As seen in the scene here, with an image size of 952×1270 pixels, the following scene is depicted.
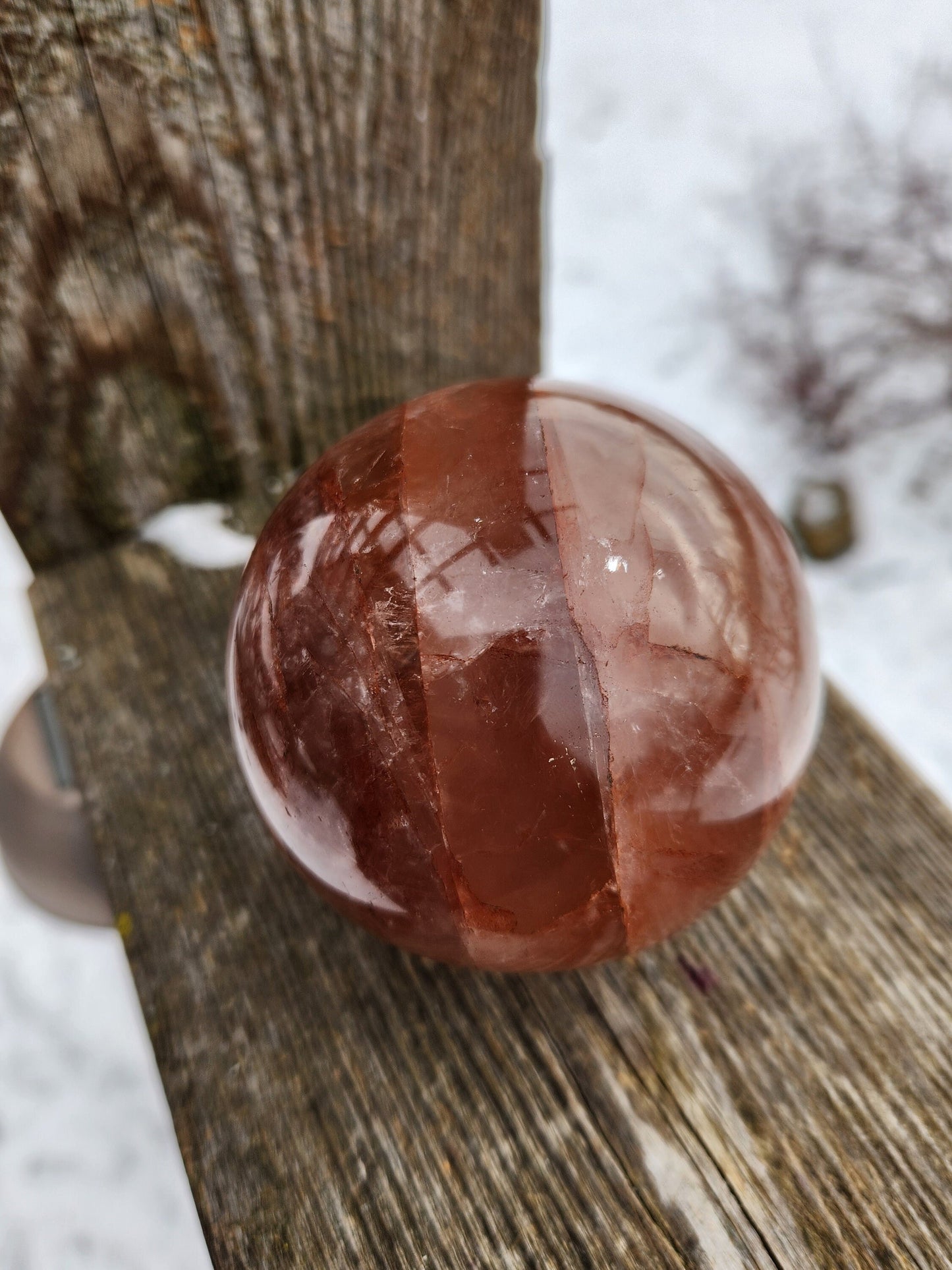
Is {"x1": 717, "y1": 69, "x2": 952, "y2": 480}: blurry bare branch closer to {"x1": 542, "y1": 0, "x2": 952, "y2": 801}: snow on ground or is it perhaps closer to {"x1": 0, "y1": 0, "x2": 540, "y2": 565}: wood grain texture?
{"x1": 542, "y1": 0, "x2": 952, "y2": 801}: snow on ground

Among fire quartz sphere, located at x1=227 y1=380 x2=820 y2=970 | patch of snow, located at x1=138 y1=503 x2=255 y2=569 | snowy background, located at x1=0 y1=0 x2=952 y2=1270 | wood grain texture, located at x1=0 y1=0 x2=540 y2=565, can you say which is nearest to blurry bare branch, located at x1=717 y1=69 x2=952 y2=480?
snowy background, located at x1=0 y1=0 x2=952 y2=1270

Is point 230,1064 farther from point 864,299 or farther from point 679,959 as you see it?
point 864,299

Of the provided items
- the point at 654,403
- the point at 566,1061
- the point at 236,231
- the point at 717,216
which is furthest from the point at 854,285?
the point at 566,1061

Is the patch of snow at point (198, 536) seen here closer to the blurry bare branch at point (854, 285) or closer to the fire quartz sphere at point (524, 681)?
the fire quartz sphere at point (524, 681)

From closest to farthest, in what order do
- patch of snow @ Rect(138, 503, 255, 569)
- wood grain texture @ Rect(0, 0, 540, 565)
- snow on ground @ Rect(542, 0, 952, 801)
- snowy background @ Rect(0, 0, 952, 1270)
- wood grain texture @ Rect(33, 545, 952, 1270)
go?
wood grain texture @ Rect(33, 545, 952, 1270)
wood grain texture @ Rect(0, 0, 540, 565)
patch of snow @ Rect(138, 503, 255, 569)
snowy background @ Rect(0, 0, 952, 1270)
snow on ground @ Rect(542, 0, 952, 801)

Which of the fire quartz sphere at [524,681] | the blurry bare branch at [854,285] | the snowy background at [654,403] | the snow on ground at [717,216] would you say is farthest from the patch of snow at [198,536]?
the blurry bare branch at [854,285]

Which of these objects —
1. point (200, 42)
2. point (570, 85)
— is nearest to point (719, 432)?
point (570, 85)

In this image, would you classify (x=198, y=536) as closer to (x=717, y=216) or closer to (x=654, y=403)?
(x=654, y=403)
